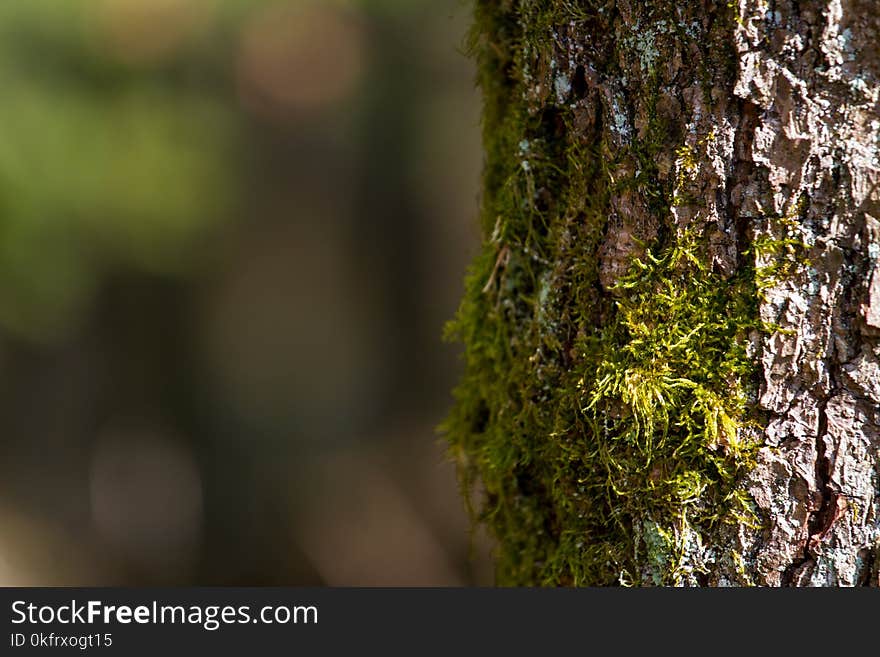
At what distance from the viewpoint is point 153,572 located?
490cm

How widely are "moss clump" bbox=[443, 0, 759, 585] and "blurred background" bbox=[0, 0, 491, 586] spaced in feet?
9.90

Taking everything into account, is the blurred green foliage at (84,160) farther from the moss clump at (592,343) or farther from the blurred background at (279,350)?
the moss clump at (592,343)

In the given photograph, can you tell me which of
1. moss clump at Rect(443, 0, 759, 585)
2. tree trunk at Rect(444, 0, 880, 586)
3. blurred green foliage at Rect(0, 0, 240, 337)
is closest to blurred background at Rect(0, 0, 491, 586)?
blurred green foliage at Rect(0, 0, 240, 337)

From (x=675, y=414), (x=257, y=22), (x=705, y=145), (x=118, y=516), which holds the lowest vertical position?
(x=675, y=414)

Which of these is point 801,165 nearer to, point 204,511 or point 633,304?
point 633,304

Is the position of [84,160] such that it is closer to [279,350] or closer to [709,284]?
[279,350]

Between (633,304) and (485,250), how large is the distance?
365 mm

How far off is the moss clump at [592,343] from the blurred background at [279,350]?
302cm

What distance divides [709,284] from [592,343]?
190mm

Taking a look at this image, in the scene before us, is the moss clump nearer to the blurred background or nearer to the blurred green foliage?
the blurred green foliage

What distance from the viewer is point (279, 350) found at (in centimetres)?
517

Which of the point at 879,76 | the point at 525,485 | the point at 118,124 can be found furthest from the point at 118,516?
the point at 879,76

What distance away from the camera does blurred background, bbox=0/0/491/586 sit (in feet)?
14.8

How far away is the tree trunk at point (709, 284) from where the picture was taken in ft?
2.94
